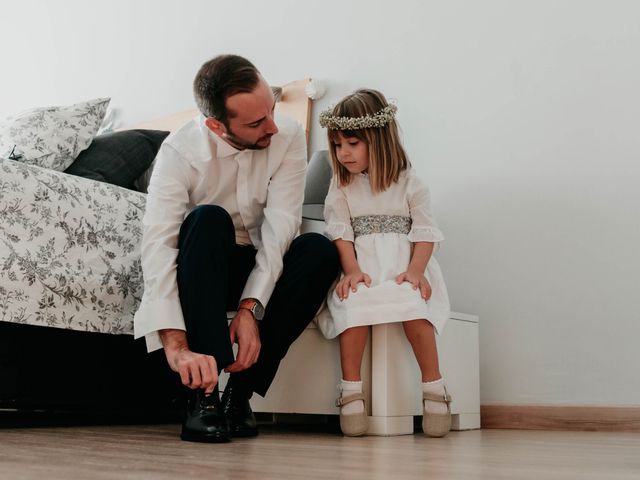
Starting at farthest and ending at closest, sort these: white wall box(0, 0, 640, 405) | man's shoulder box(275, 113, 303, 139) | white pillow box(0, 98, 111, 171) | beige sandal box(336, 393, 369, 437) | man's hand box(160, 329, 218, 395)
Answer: white pillow box(0, 98, 111, 171)
white wall box(0, 0, 640, 405)
man's shoulder box(275, 113, 303, 139)
beige sandal box(336, 393, 369, 437)
man's hand box(160, 329, 218, 395)

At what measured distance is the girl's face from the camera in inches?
65.1

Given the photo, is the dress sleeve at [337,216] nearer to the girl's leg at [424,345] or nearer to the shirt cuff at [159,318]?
the girl's leg at [424,345]

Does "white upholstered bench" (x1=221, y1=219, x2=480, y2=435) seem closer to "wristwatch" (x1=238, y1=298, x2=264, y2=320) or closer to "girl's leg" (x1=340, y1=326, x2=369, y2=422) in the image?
"girl's leg" (x1=340, y1=326, x2=369, y2=422)

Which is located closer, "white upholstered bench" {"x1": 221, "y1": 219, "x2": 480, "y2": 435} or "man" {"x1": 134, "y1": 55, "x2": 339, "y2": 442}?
"man" {"x1": 134, "y1": 55, "x2": 339, "y2": 442}

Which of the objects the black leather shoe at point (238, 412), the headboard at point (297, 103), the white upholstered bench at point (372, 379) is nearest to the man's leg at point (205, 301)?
the black leather shoe at point (238, 412)

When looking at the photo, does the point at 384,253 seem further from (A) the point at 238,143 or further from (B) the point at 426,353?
(A) the point at 238,143

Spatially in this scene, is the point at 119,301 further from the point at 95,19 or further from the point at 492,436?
the point at 95,19

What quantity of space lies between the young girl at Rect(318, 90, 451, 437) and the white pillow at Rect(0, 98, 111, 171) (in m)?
0.75

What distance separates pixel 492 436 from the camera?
1548mm

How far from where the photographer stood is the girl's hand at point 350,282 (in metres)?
1.54

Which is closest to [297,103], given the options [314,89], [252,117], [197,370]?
[314,89]

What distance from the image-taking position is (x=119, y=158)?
2.04 metres

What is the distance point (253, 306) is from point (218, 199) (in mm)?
279

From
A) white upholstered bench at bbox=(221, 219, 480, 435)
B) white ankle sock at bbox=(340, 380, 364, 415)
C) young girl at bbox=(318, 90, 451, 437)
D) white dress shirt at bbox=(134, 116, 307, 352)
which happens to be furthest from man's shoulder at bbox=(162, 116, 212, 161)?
white ankle sock at bbox=(340, 380, 364, 415)
